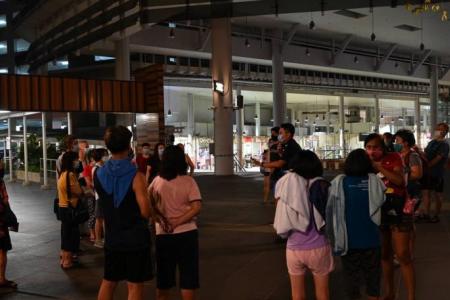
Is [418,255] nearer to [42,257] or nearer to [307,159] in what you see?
[307,159]

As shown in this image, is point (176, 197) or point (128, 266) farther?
point (176, 197)

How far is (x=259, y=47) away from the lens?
25.2 m

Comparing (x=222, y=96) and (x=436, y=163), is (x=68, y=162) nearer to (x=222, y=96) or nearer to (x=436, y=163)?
(x=436, y=163)

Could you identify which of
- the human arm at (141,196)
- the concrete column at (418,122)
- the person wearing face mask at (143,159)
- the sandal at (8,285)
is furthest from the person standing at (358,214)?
the concrete column at (418,122)

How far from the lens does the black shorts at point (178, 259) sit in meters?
3.90

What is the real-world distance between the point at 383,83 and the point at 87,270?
32740 millimetres

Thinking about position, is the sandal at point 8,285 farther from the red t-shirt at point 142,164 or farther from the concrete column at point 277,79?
the concrete column at point 277,79

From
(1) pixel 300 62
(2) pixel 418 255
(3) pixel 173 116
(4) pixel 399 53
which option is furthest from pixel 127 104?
(4) pixel 399 53

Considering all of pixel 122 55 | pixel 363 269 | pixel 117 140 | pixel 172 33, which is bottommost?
pixel 363 269

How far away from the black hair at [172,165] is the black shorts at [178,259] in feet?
1.49

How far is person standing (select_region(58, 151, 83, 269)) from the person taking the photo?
6215 millimetres

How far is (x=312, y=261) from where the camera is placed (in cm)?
352

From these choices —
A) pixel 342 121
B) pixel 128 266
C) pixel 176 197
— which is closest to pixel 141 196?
pixel 176 197

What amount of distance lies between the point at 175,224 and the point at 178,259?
275 millimetres
